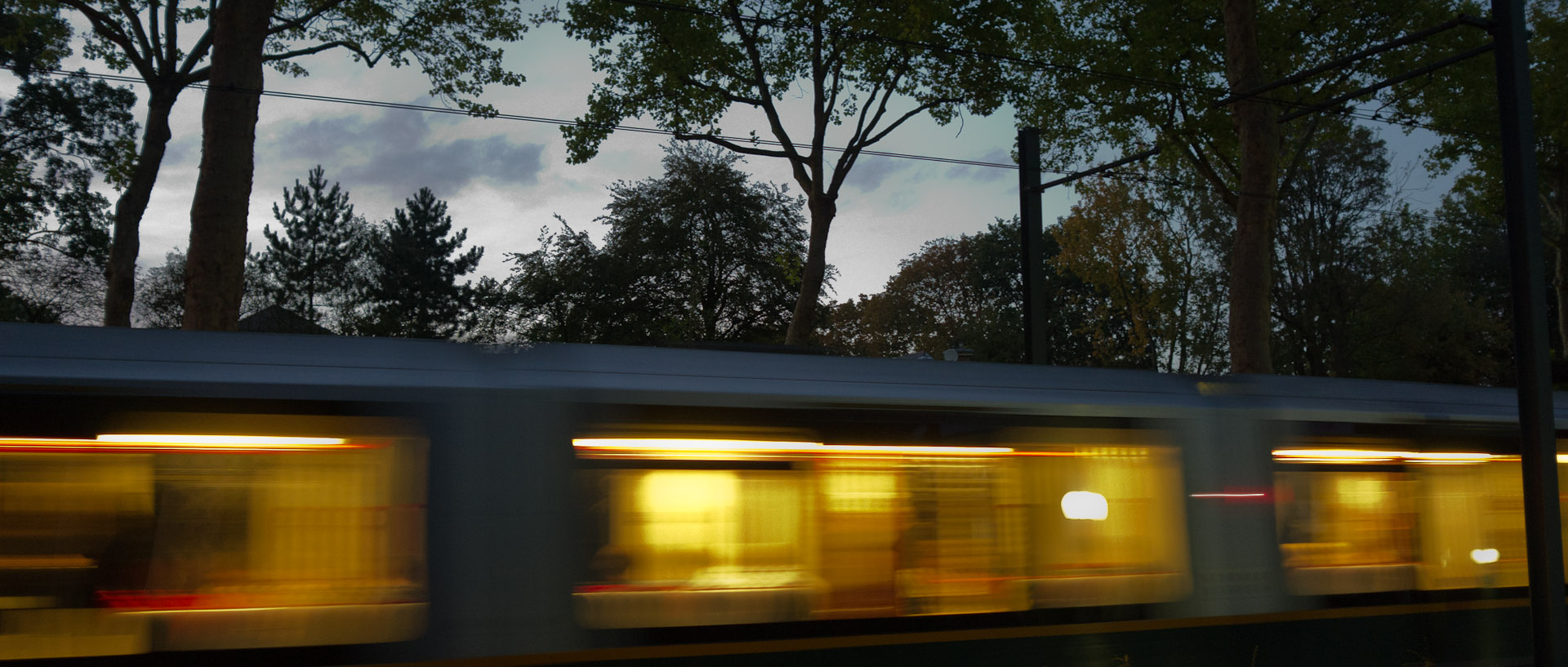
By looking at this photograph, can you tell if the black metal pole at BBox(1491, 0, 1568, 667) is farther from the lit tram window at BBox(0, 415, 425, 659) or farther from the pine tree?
the pine tree

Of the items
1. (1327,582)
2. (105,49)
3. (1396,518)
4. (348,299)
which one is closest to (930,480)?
(1327,582)

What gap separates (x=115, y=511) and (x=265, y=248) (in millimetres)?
73402

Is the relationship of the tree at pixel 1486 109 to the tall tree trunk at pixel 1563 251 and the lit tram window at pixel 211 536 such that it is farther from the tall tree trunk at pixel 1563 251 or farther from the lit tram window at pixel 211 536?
the lit tram window at pixel 211 536

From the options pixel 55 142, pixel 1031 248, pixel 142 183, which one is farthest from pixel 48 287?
pixel 1031 248

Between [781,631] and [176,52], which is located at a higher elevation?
[176,52]

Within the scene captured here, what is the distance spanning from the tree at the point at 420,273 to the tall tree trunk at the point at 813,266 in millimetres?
49580

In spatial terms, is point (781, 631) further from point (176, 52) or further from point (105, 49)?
point (105, 49)

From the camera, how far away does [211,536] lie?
5117 mm

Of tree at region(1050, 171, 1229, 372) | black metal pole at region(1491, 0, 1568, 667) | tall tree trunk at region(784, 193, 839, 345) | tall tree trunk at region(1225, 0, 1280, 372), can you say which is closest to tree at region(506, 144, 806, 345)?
tree at region(1050, 171, 1229, 372)

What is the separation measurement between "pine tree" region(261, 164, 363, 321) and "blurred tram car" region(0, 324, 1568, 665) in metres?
69.8

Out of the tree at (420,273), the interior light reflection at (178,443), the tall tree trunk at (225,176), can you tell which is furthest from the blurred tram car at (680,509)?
the tree at (420,273)

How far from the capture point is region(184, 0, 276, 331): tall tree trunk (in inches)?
512

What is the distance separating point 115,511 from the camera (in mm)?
5000

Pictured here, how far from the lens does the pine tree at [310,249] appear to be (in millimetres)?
71000
